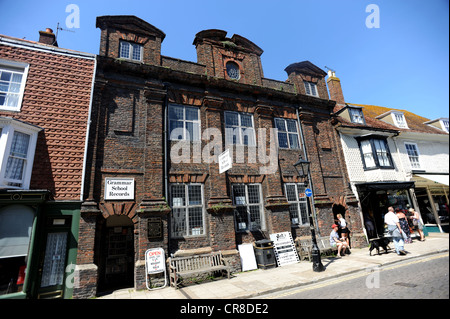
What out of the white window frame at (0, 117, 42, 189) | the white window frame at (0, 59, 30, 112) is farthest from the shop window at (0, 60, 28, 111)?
the white window frame at (0, 117, 42, 189)

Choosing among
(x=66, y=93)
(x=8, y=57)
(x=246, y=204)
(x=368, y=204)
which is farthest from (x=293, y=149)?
(x=8, y=57)

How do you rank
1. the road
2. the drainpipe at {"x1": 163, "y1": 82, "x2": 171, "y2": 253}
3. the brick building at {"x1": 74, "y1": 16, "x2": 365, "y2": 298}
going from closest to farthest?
the road, the brick building at {"x1": 74, "y1": 16, "x2": 365, "y2": 298}, the drainpipe at {"x1": 163, "y1": 82, "x2": 171, "y2": 253}

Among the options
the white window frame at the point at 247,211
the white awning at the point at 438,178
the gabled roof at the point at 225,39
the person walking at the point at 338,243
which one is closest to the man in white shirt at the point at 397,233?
the person walking at the point at 338,243

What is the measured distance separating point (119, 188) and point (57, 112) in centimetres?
402

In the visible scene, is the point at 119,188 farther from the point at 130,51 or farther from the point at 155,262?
the point at 130,51

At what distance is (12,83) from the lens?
878 centimetres

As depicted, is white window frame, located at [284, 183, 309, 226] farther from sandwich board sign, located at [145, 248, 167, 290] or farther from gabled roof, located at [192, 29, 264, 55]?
gabled roof, located at [192, 29, 264, 55]

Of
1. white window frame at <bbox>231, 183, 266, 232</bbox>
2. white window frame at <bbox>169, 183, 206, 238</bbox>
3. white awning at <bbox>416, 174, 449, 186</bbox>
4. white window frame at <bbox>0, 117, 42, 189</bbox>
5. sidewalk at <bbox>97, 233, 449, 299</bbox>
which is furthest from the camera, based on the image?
white awning at <bbox>416, 174, 449, 186</bbox>

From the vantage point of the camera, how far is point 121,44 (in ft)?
36.3

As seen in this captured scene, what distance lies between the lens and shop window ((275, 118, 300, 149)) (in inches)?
528

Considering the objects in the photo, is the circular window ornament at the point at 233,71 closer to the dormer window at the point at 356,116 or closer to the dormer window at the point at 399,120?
the dormer window at the point at 356,116

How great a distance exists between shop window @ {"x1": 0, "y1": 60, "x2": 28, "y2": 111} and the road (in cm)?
1180

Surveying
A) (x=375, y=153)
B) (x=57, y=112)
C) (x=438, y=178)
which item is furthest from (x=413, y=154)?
(x=57, y=112)
